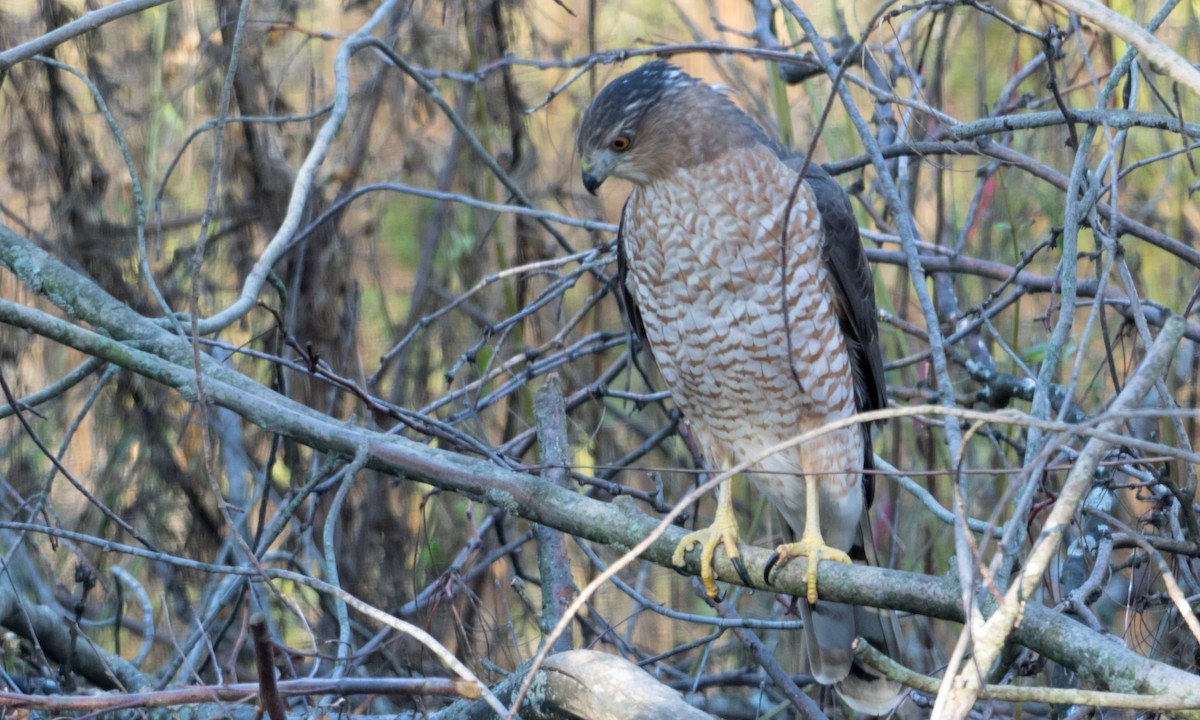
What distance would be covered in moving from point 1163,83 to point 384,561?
3723 mm

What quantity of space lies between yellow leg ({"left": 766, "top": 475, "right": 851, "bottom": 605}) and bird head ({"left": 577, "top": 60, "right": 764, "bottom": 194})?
2.87 ft

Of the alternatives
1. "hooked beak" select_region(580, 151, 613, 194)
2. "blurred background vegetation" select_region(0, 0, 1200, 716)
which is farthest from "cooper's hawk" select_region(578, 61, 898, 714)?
"blurred background vegetation" select_region(0, 0, 1200, 716)

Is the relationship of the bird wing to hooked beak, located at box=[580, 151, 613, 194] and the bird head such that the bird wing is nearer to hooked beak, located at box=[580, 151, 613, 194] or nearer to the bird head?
the bird head

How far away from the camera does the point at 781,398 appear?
10.0 ft

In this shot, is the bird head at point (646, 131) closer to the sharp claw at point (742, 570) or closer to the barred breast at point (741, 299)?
the barred breast at point (741, 299)

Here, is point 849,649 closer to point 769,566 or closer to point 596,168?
point 769,566

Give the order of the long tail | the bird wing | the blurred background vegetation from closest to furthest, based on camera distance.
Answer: the bird wing < the long tail < the blurred background vegetation

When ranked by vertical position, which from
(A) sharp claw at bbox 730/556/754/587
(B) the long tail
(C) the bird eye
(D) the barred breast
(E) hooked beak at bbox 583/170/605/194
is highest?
(C) the bird eye

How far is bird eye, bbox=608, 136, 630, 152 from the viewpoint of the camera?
2.82m

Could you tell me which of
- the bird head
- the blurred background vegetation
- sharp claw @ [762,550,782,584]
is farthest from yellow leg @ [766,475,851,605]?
the bird head

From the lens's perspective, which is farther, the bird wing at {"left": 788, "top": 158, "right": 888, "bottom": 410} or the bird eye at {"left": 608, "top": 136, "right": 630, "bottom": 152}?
the bird wing at {"left": 788, "top": 158, "right": 888, "bottom": 410}


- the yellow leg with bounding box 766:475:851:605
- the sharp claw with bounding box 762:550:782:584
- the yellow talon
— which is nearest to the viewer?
the yellow leg with bounding box 766:475:851:605

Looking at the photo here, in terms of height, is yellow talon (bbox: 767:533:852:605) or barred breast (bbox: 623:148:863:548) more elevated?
barred breast (bbox: 623:148:863:548)

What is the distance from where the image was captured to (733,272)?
2822mm
